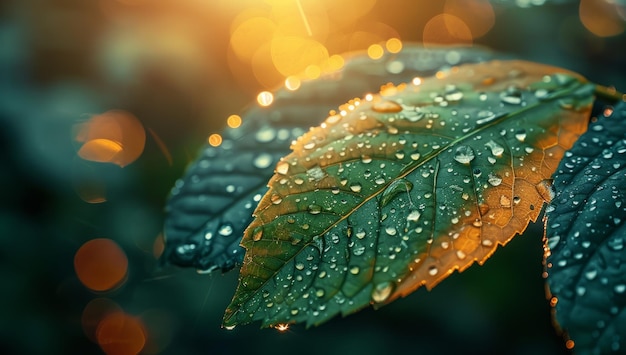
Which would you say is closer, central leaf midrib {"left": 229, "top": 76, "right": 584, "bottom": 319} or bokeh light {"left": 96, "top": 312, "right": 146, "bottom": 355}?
central leaf midrib {"left": 229, "top": 76, "right": 584, "bottom": 319}

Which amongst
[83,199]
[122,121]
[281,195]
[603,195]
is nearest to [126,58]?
[122,121]

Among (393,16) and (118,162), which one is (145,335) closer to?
(118,162)

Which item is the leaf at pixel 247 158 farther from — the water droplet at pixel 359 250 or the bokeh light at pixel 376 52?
the water droplet at pixel 359 250

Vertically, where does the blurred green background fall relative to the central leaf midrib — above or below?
below

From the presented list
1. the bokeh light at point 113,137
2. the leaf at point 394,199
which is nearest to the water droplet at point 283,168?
the leaf at point 394,199

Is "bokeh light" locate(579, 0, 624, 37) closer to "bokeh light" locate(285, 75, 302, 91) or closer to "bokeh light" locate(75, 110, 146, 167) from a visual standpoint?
"bokeh light" locate(285, 75, 302, 91)

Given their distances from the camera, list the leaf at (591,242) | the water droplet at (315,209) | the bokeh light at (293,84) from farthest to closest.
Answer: the bokeh light at (293,84)
the water droplet at (315,209)
the leaf at (591,242)

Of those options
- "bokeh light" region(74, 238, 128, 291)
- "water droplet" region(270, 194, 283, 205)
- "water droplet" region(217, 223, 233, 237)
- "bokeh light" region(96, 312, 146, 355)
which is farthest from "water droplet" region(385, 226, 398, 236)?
"bokeh light" region(96, 312, 146, 355)
